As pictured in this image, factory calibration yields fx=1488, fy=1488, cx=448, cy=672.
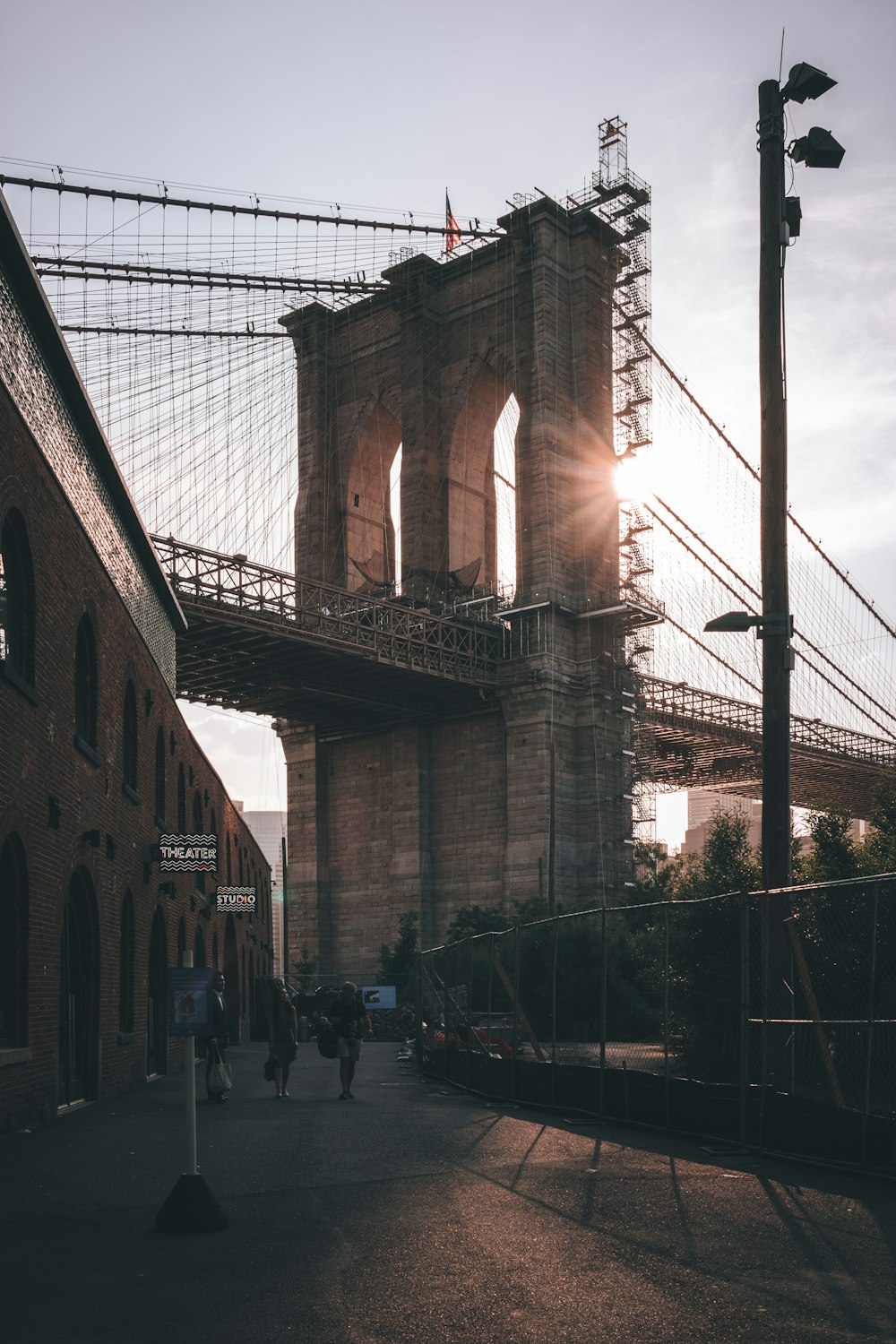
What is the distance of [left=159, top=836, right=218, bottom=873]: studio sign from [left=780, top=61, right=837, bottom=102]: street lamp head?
10.1m

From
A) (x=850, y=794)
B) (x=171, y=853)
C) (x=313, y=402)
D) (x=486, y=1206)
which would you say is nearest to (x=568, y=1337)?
(x=486, y=1206)

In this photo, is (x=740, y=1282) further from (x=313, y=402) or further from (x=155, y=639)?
(x=313, y=402)

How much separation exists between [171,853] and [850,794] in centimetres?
7624

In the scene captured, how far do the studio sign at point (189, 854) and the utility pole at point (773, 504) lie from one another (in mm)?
6649

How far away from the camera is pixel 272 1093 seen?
69.1ft

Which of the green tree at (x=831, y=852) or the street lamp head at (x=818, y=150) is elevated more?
the street lamp head at (x=818, y=150)

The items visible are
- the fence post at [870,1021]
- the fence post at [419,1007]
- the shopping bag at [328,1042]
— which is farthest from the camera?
the fence post at [419,1007]

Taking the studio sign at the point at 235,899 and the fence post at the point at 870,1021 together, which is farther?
the studio sign at the point at 235,899

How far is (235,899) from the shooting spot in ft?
108

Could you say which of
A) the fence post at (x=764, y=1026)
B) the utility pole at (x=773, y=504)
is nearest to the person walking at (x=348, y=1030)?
the utility pole at (x=773, y=504)

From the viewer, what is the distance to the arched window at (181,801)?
28219 millimetres

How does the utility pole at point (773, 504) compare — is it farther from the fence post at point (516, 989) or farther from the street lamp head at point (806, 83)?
the fence post at point (516, 989)

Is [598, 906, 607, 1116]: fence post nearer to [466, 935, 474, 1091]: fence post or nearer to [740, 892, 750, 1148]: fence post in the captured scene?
[740, 892, 750, 1148]: fence post

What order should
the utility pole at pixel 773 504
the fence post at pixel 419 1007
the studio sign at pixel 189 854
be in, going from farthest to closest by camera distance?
1. the fence post at pixel 419 1007
2. the studio sign at pixel 189 854
3. the utility pole at pixel 773 504
